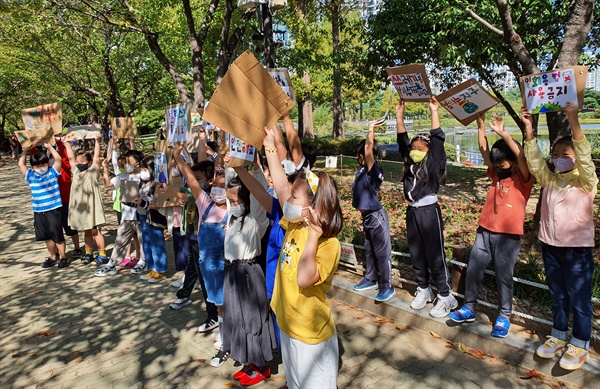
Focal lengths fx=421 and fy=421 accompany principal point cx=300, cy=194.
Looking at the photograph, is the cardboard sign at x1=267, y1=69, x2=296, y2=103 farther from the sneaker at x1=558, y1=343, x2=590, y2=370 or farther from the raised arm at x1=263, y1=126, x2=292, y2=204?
the sneaker at x1=558, y1=343, x2=590, y2=370

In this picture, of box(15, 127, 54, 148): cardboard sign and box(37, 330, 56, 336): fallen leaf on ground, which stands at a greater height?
box(15, 127, 54, 148): cardboard sign

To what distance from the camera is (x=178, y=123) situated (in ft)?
16.6

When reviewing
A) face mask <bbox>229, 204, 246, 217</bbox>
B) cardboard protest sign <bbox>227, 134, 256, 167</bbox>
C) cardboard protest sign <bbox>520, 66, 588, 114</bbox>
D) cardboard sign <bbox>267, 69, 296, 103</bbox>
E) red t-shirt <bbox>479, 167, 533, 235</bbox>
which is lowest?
red t-shirt <bbox>479, 167, 533, 235</bbox>

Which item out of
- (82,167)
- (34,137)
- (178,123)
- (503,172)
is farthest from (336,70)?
(503,172)

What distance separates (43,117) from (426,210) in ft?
18.9

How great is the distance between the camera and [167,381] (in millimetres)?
3924

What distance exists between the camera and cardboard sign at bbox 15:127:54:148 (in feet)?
20.8

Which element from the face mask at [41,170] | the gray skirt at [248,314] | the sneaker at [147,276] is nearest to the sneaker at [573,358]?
the gray skirt at [248,314]

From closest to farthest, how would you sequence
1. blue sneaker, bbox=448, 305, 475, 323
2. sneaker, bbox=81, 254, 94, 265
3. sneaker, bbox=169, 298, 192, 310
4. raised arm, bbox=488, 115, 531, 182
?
raised arm, bbox=488, 115, 531, 182 < blue sneaker, bbox=448, 305, 475, 323 < sneaker, bbox=169, 298, 192, 310 < sneaker, bbox=81, 254, 94, 265

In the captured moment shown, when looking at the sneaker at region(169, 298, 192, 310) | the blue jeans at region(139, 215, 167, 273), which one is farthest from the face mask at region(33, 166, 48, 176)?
the sneaker at region(169, 298, 192, 310)

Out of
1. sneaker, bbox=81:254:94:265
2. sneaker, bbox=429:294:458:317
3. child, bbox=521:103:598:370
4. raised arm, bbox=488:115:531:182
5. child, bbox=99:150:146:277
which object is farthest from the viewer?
sneaker, bbox=81:254:94:265

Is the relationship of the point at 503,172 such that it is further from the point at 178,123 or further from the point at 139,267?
the point at 139,267

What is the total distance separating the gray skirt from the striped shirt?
4892mm

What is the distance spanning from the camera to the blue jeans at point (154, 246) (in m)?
6.35
